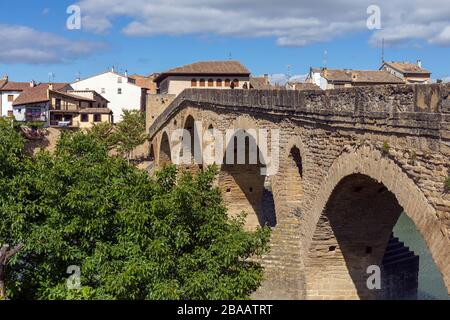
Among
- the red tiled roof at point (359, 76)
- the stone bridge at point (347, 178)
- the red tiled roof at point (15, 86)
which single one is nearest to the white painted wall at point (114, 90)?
the red tiled roof at point (15, 86)

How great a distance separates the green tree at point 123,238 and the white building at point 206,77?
41963mm

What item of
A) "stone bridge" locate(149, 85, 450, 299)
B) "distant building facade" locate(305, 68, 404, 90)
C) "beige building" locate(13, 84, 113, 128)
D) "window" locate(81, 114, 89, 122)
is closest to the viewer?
"stone bridge" locate(149, 85, 450, 299)

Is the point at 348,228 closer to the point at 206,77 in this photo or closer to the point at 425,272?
the point at 425,272

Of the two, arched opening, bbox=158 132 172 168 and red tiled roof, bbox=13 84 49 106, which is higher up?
red tiled roof, bbox=13 84 49 106

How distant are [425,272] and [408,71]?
49.3m

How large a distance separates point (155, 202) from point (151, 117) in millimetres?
39326

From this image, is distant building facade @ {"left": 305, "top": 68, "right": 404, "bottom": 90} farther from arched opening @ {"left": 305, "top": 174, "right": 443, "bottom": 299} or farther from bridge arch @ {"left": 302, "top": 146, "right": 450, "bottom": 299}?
bridge arch @ {"left": 302, "top": 146, "right": 450, "bottom": 299}

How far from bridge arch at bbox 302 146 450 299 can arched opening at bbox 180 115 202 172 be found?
15654 millimetres

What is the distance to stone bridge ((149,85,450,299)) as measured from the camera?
8.67 m

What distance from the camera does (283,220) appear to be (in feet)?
50.9

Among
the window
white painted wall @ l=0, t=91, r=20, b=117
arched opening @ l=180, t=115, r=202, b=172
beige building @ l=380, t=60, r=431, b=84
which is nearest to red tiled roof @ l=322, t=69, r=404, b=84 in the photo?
beige building @ l=380, t=60, r=431, b=84

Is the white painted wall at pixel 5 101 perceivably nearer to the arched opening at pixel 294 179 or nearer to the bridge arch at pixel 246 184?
the bridge arch at pixel 246 184
